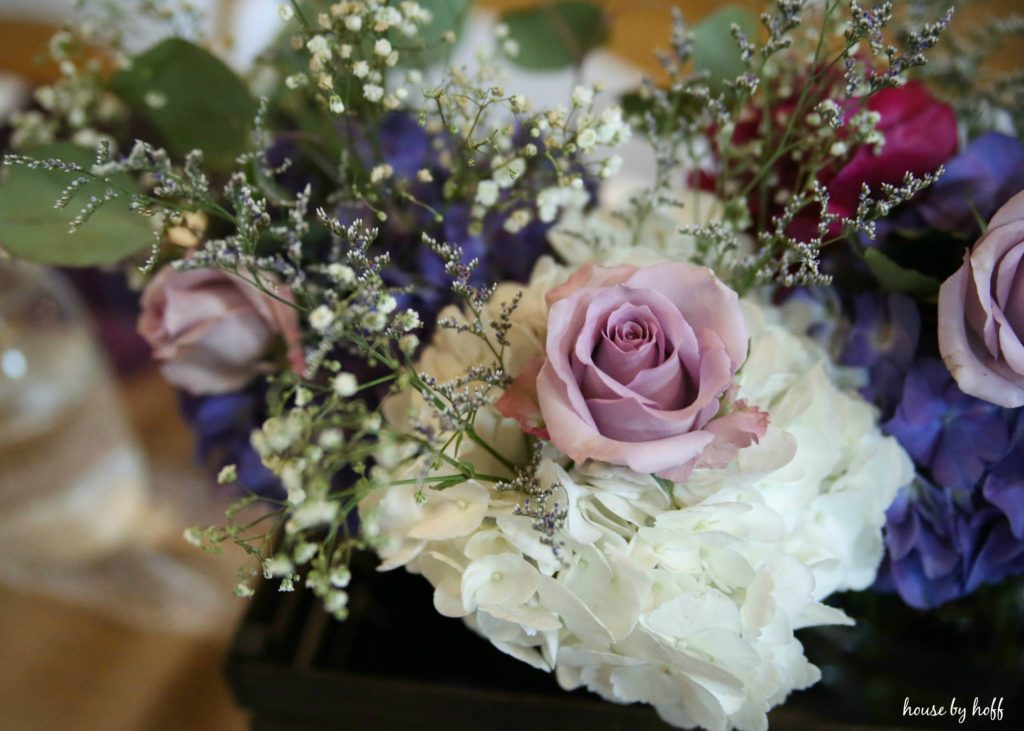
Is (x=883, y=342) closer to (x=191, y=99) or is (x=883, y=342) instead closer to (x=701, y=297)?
(x=701, y=297)

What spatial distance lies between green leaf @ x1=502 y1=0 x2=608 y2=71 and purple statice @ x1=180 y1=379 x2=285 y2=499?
28 centimetres

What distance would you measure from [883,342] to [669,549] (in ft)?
0.50

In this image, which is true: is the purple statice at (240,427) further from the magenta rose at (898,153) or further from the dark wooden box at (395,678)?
the magenta rose at (898,153)

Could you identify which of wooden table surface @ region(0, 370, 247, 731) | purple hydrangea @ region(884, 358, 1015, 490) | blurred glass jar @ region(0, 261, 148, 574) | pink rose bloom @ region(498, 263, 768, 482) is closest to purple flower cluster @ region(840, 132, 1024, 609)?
purple hydrangea @ region(884, 358, 1015, 490)

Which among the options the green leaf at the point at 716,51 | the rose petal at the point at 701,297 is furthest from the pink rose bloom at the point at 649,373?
the green leaf at the point at 716,51

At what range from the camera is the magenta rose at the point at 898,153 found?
1.23 feet

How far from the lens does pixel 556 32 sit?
0.56 meters

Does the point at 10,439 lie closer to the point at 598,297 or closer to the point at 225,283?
the point at 225,283

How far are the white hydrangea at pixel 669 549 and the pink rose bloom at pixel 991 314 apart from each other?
5 cm

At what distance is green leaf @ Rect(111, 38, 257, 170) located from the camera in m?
0.45

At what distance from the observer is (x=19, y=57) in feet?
3.46

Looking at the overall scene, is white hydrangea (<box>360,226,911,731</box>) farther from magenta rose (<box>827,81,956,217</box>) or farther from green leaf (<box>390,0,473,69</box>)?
green leaf (<box>390,0,473,69</box>)

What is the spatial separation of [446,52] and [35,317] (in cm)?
41

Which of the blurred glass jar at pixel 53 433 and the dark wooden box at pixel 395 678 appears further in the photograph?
the blurred glass jar at pixel 53 433
